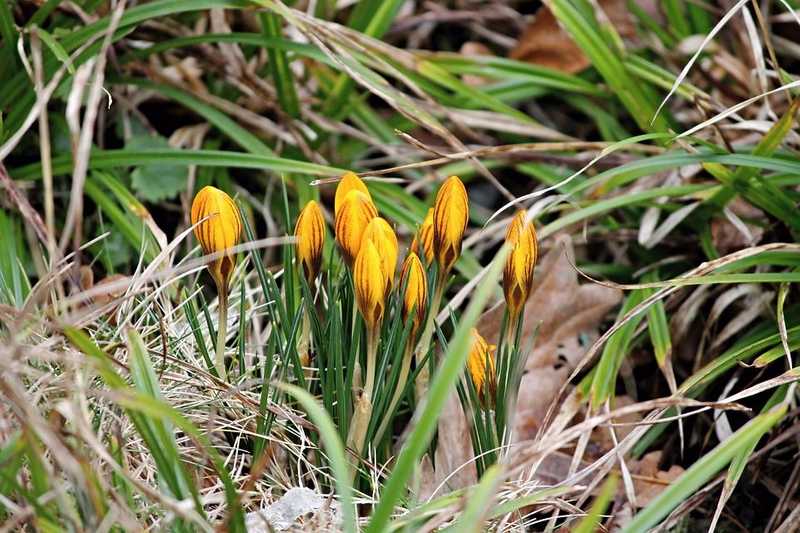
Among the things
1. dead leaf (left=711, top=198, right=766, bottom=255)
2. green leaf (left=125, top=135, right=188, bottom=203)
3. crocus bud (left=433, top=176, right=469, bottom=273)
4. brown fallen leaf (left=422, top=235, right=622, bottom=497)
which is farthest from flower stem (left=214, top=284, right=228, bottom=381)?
dead leaf (left=711, top=198, right=766, bottom=255)

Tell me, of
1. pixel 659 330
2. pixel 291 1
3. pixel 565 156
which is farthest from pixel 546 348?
pixel 291 1

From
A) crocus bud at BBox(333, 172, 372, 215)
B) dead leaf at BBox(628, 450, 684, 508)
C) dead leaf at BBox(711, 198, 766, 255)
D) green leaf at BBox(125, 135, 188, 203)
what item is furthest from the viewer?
green leaf at BBox(125, 135, 188, 203)

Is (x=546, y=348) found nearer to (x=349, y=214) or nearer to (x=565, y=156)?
(x=565, y=156)

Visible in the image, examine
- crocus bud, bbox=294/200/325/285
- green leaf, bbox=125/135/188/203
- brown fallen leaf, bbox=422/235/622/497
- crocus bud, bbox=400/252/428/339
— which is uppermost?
crocus bud, bbox=294/200/325/285

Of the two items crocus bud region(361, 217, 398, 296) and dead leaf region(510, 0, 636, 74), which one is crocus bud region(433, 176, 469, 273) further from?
dead leaf region(510, 0, 636, 74)

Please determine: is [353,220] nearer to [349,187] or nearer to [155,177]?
[349,187]
